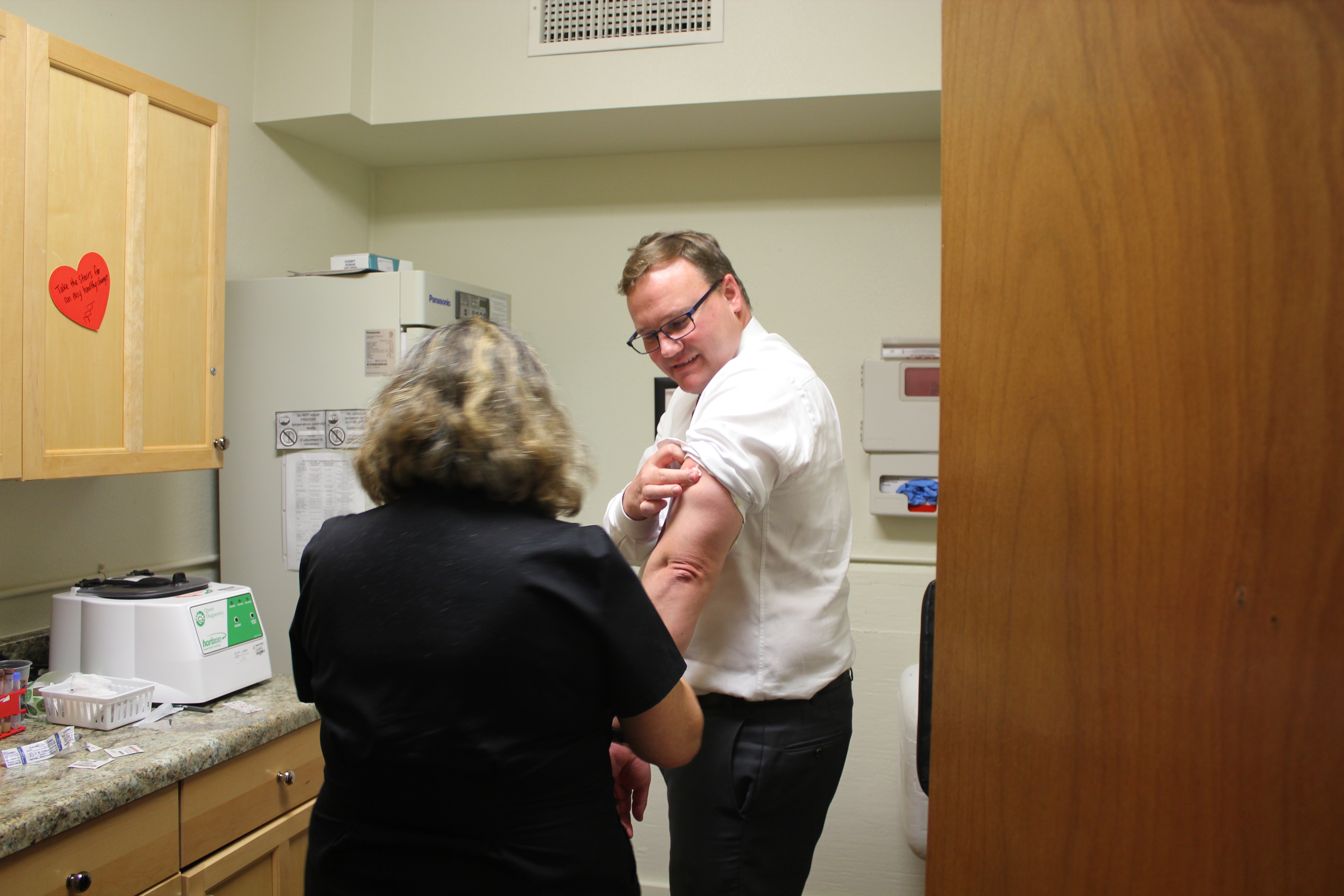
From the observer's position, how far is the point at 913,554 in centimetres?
266

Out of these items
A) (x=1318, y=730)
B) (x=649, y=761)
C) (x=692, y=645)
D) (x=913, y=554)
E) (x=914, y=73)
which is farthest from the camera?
(x=913, y=554)

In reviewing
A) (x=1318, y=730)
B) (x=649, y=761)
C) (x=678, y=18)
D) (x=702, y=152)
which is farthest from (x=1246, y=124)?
(x=702, y=152)

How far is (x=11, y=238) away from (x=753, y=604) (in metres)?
1.42

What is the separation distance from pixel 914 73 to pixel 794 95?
32cm

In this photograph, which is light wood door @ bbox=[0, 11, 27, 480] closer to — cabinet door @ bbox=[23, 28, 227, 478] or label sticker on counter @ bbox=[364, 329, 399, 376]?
cabinet door @ bbox=[23, 28, 227, 478]

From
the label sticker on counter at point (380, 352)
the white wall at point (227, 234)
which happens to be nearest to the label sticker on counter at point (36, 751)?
the white wall at point (227, 234)

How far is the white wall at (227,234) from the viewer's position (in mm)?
1979

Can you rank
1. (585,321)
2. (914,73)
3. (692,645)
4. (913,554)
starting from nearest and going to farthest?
(692,645) < (914,73) < (913,554) < (585,321)

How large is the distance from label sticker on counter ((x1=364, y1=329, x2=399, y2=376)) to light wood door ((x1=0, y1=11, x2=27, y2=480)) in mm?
849

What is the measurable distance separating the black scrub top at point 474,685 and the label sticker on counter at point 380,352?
1.39 meters

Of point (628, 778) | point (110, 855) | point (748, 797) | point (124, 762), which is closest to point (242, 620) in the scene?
point (124, 762)

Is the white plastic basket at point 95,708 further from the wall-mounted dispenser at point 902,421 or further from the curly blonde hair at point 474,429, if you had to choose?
the wall-mounted dispenser at point 902,421

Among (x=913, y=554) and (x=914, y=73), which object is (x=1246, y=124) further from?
(x=913, y=554)

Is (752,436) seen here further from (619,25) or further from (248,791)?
(619,25)
